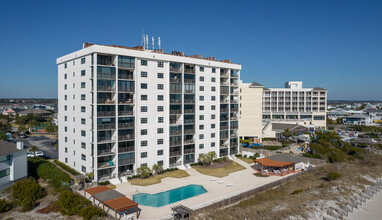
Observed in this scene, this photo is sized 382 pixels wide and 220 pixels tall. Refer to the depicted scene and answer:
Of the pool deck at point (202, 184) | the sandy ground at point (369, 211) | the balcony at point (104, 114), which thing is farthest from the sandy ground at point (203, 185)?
the sandy ground at point (369, 211)

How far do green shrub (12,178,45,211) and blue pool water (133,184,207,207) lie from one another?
13.5 meters

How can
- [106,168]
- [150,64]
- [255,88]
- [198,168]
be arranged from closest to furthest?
[106,168], [150,64], [198,168], [255,88]

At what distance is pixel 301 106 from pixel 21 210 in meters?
117

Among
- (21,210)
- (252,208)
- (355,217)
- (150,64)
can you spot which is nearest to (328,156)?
(355,217)

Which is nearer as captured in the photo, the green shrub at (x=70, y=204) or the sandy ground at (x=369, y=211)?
the green shrub at (x=70, y=204)

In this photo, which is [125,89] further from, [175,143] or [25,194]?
[25,194]

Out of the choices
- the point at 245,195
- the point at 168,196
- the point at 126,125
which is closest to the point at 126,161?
the point at 126,125

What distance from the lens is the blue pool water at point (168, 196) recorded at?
3728cm

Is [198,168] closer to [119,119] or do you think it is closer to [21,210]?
[119,119]

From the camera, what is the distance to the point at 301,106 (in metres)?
123

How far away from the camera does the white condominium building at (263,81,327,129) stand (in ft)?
397

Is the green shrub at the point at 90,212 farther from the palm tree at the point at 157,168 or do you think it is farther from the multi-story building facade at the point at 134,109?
the palm tree at the point at 157,168

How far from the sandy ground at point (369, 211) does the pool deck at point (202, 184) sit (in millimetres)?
14560

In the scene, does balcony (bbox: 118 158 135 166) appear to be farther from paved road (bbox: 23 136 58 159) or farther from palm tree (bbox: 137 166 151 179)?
paved road (bbox: 23 136 58 159)
